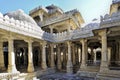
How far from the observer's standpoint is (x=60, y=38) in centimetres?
2083

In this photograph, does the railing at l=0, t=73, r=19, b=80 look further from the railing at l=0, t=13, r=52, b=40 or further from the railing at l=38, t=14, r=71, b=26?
the railing at l=38, t=14, r=71, b=26

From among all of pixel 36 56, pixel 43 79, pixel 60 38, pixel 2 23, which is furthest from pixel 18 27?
pixel 36 56

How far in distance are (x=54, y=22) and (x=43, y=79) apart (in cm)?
1101

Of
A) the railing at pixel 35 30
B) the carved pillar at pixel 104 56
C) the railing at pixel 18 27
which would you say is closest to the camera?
the railing at pixel 18 27

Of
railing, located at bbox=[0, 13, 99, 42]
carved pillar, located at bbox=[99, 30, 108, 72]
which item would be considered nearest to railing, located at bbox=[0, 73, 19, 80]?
railing, located at bbox=[0, 13, 99, 42]

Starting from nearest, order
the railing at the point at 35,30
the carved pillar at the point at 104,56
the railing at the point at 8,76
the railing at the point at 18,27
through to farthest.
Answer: the railing at the point at 8,76, the railing at the point at 18,27, the railing at the point at 35,30, the carved pillar at the point at 104,56

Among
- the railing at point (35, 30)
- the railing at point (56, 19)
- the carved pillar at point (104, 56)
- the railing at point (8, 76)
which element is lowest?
the railing at point (8, 76)

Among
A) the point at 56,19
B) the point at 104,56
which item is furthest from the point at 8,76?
the point at 56,19

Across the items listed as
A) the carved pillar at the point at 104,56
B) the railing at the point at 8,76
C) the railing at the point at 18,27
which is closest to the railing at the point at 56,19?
the railing at the point at 18,27

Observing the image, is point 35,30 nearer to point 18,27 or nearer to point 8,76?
point 18,27

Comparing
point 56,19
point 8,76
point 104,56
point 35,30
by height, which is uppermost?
point 56,19

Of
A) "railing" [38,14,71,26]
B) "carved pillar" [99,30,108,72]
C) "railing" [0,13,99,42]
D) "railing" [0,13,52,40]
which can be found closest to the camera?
"railing" [0,13,52,40]

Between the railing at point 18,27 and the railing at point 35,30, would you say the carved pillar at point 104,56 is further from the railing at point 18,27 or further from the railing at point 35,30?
the railing at point 18,27

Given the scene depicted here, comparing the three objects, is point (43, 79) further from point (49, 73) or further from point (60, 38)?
point (60, 38)
